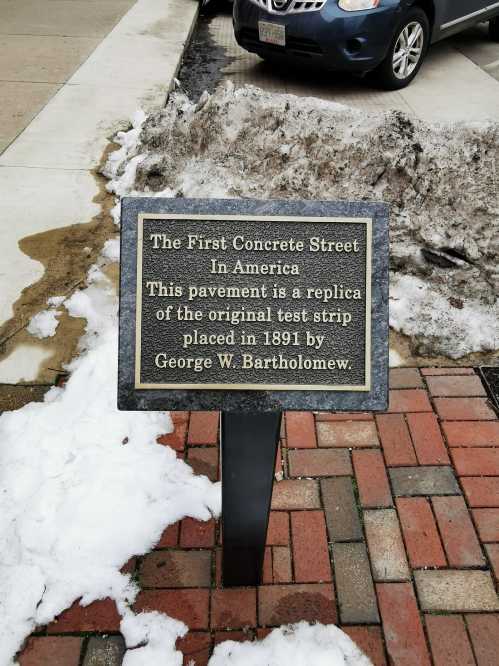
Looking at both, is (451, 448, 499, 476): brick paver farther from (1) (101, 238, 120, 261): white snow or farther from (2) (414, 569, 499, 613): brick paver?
(1) (101, 238, 120, 261): white snow

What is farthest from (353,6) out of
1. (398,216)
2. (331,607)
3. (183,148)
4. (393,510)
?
(331,607)

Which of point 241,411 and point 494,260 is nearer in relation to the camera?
point 241,411

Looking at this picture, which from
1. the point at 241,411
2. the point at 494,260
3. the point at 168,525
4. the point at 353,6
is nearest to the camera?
the point at 241,411

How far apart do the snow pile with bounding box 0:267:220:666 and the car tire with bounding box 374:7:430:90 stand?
14.6 feet

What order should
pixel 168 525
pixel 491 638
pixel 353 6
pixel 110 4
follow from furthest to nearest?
pixel 110 4 < pixel 353 6 < pixel 168 525 < pixel 491 638

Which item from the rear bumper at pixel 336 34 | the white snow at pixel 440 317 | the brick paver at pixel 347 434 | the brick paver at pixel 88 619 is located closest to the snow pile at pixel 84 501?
the brick paver at pixel 88 619

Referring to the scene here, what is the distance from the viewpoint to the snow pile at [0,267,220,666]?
74.1 inches

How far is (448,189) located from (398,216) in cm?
33

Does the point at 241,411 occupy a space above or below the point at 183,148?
above

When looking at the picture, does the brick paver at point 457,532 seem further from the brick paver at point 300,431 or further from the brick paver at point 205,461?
the brick paver at point 205,461

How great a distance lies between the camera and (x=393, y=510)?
219 cm

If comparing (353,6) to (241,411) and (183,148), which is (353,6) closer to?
(183,148)

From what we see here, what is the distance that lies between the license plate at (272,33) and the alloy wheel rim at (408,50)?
42.5 inches

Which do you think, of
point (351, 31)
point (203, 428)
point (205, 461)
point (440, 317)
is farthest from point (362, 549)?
point (351, 31)
